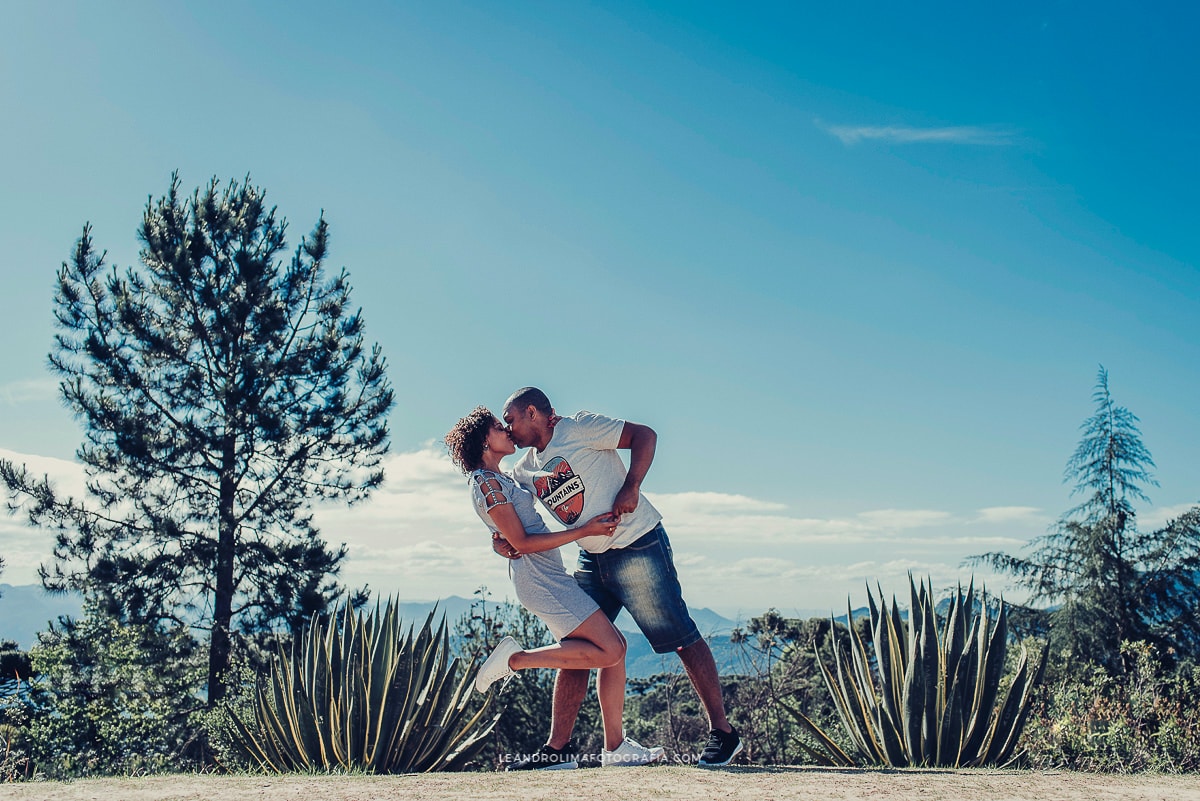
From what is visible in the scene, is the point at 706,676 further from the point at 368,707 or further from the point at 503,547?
the point at 368,707

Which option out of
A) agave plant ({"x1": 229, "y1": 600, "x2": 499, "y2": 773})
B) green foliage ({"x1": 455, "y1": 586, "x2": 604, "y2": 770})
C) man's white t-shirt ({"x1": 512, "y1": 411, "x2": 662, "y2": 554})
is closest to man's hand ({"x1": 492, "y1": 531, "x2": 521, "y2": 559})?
man's white t-shirt ({"x1": 512, "y1": 411, "x2": 662, "y2": 554})

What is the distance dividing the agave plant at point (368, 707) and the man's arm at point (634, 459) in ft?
7.24

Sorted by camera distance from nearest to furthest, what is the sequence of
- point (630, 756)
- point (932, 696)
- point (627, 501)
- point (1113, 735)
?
point (627, 501) < point (630, 756) < point (932, 696) < point (1113, 735)

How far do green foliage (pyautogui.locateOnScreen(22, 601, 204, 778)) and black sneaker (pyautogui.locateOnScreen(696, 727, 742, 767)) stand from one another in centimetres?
Result: 1143

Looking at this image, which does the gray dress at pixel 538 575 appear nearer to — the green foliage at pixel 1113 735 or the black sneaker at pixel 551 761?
the black sneaker at pixel 551 761

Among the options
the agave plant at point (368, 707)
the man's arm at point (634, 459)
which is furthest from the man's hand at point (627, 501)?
the agave plant at point (368, 707)

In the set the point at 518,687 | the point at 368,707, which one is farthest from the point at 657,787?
the point at 518,687

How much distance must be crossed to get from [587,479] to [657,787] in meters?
1.29

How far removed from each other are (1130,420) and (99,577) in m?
19.7

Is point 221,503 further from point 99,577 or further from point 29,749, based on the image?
point 29,749

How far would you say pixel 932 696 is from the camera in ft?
16.4

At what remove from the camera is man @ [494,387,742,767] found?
3.91m

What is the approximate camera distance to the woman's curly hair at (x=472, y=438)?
3.96m

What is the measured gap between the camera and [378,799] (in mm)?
2980
